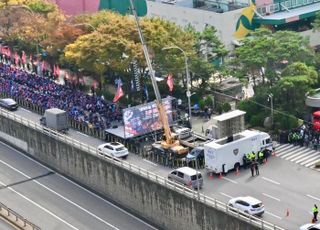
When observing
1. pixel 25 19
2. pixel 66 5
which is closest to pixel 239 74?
pixel 25 19

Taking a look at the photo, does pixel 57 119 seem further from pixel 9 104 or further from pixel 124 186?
pixel 124 186

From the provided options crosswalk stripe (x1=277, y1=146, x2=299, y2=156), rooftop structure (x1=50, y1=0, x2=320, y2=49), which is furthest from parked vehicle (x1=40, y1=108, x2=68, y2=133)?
rooftop structure (x1=50, y1=0, x2=320, y2=49)

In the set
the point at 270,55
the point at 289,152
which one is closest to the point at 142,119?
the point at 289,152

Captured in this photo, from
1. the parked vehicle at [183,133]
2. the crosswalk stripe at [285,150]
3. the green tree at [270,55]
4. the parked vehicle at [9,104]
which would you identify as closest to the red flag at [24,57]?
the parked vehicle at [9,104]

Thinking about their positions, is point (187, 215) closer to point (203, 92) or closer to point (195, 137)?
point (195, 137)

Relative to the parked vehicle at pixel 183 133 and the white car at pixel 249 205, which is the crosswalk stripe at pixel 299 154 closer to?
the parked vehicle at pixel 183 133

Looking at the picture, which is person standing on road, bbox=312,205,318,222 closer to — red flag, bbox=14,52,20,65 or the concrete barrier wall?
the concrete barrier wall

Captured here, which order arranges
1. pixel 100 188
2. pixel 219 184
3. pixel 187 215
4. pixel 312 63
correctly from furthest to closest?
pixel 312 63, pixel 100 188, pixel 219 184, pixel 187 215
